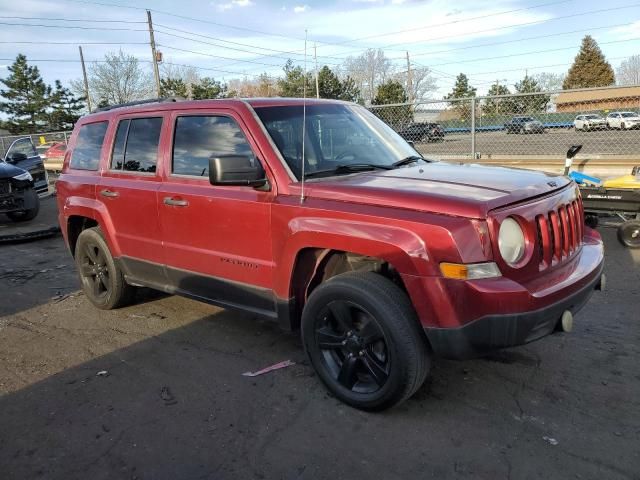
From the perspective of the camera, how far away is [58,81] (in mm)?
61906

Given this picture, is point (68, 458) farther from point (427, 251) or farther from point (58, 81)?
point (58, 81)

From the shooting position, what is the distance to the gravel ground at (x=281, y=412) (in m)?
2.74

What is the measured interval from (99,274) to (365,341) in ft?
10.8

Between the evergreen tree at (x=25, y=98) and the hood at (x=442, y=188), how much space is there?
6579cm

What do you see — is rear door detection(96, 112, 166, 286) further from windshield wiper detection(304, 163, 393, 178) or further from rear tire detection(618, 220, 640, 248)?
rear tire detection(618, 220, 640, 248)

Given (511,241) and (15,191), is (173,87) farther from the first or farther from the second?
(511,241)

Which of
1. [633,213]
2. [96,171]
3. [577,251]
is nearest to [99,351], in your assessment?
[96,171]

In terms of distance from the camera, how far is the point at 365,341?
3.17 metres

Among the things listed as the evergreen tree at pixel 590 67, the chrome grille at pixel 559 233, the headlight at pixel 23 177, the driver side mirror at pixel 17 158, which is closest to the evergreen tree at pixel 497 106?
the chrome grille at pixel 559 233

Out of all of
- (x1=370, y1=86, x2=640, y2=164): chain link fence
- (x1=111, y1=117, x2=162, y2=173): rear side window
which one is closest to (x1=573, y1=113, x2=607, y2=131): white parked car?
(x1=370, y1=86, x2=640, y2=164): chain link fence

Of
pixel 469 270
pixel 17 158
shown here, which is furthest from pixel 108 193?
pixel 17 158

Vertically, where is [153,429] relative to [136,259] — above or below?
below

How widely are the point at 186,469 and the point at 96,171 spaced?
10.8ft

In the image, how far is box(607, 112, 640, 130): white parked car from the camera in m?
8.91
